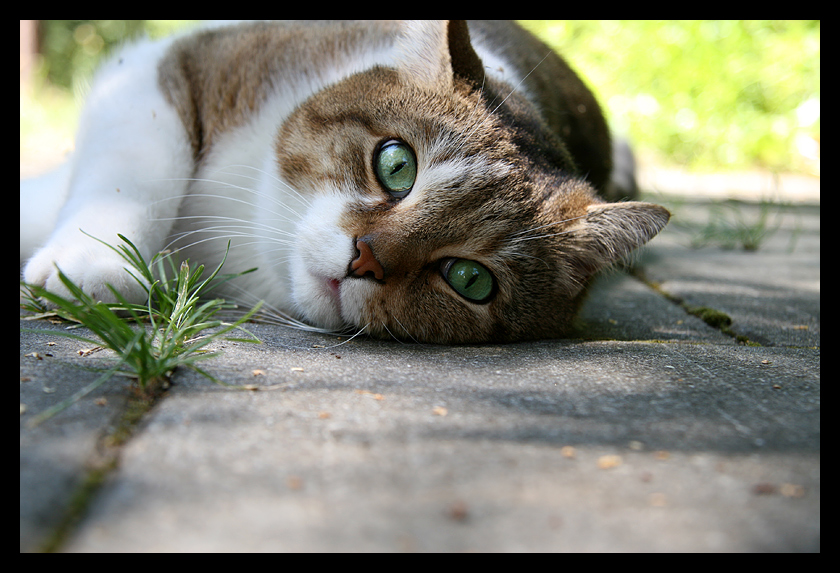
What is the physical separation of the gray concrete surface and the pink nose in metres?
0.27

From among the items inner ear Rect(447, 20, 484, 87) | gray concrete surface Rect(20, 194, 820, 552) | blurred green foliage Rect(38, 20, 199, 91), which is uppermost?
blurred green foliage Rect(38, 20, 199, 91)

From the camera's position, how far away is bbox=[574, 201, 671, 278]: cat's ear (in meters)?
2.06

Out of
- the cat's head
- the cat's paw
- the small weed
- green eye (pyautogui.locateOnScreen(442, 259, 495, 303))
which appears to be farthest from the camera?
the small weed

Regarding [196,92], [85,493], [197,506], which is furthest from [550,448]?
[196,92]

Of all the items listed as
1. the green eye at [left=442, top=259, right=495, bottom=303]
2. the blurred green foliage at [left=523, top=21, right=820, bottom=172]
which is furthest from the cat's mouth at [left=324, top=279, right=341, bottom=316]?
the blurred green foliage at [left=523, top=21, right=820, bottom=172]

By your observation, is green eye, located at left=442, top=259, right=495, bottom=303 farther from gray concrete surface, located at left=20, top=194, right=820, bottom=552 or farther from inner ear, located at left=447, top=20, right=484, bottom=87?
inner ear, located at left=447, top=20, right=484, bottom=87

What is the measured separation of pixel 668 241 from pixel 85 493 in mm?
3916

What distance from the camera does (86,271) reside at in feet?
5.70

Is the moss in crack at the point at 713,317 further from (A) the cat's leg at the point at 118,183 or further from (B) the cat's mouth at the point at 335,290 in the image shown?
(A) the cat's leg at the point at 118,183

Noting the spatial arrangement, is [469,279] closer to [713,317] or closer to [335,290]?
[335,290]

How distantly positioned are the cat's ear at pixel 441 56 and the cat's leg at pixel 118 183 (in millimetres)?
887

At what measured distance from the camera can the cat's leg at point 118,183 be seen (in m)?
1.78
